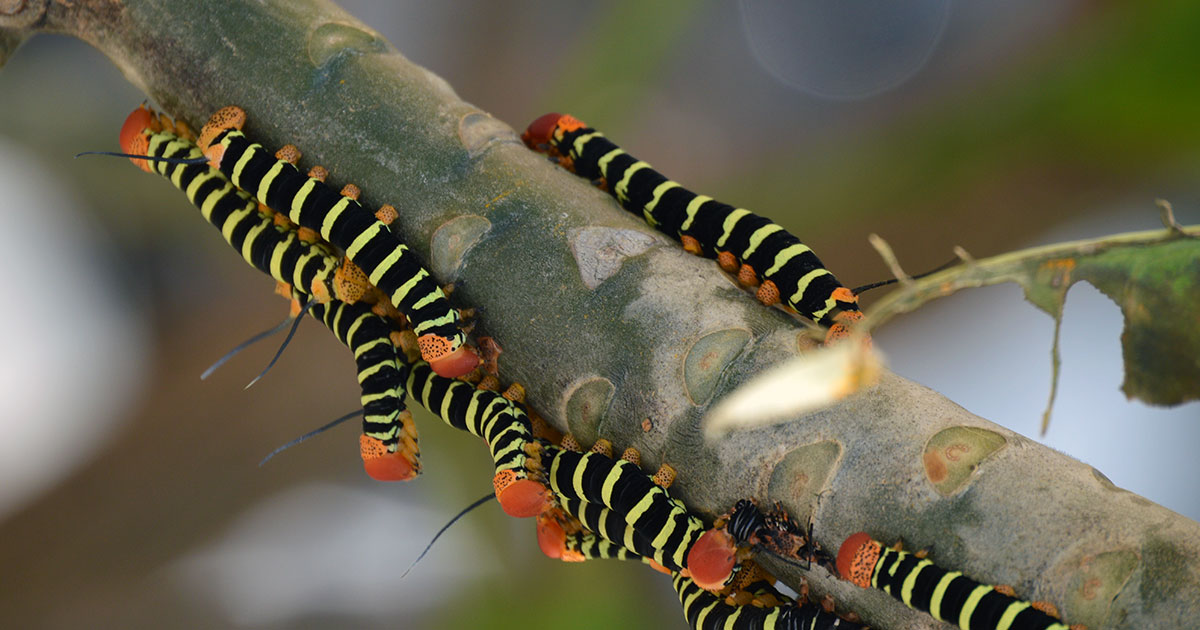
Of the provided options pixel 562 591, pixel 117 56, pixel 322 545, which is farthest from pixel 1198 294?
pixel 322 545

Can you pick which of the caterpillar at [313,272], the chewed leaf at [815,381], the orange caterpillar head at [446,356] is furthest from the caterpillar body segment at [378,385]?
the chewed leaf at [815,381]

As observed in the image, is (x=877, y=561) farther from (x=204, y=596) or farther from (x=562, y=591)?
(x=204, y=596)

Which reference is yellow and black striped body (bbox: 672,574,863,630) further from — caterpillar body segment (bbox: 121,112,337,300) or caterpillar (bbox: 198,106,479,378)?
caterpillar body segment (bbox: 121,112,337,300)

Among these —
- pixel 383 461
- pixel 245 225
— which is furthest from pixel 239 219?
pixel 383 461

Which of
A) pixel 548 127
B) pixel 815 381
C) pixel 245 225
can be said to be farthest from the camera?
pixel 548 127

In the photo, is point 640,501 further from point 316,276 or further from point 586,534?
point 316,276

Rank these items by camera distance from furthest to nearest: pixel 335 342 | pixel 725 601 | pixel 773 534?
pixel 335 342, pixel 725 601, pixel 773 534
